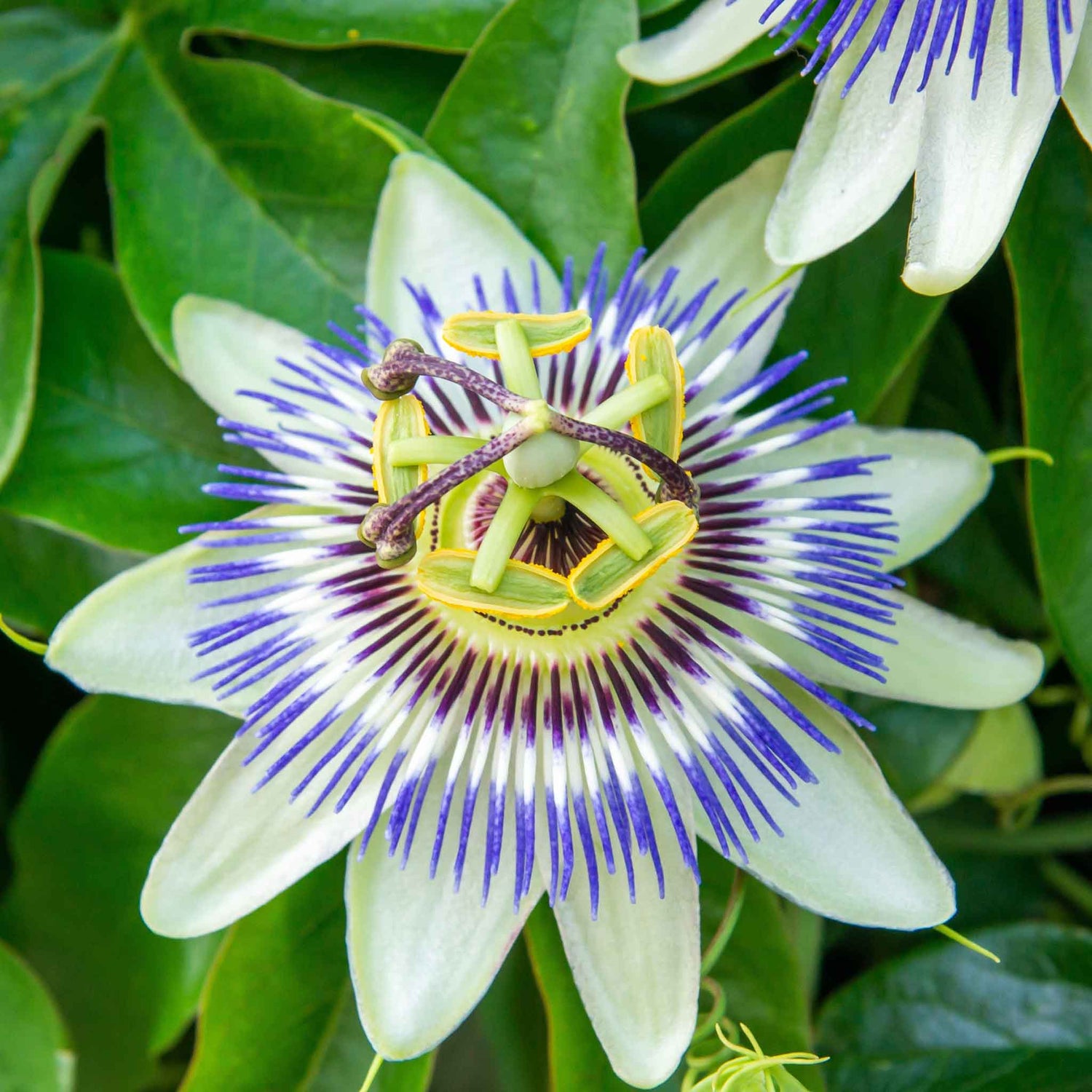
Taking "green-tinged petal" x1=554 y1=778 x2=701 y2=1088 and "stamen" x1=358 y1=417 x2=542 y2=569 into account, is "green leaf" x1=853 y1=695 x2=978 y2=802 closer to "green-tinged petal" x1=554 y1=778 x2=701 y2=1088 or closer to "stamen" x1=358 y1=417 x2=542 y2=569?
"green-tinged petal" x1=554 y1=778 x2=701 y2=1088

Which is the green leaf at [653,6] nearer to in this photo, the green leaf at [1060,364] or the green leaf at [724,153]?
the green leaf at [724,153]

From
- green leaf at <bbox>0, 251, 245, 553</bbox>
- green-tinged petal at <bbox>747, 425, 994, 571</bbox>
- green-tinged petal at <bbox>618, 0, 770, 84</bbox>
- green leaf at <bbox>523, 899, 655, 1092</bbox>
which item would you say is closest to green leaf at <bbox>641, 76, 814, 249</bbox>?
green-tinged petal at <bbox>618, 0, 770, 84</bbox>

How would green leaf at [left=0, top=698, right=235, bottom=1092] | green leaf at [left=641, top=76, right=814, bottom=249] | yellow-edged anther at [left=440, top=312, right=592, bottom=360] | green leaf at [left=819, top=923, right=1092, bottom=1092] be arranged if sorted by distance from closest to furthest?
yellow-edged anther at [left=440, top=312, right=592, bottom=360] < green leaf at [left=641, top=76, right=814, bottom=249] < green leaf at [left=819, top=923, right=1092, bottom=1092] < green leaf at [left=0, top=698, right=235, bottom=1092]

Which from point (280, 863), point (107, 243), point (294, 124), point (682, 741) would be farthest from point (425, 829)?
point (107, 243)

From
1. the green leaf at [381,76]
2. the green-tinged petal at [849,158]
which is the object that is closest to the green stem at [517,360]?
the green-tinged petal at [849,158]

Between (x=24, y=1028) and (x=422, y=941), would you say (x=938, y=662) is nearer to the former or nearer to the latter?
(x=422, y=941)
